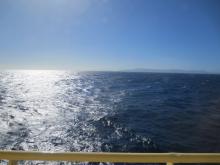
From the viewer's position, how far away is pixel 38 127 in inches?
736

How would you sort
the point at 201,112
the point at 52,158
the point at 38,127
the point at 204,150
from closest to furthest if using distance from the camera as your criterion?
the point at 52,158, the point at 204,150, the point at 38,127, the point at 201,112

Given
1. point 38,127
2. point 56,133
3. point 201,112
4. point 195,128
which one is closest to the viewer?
point 56,133

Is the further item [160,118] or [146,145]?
[160,118]

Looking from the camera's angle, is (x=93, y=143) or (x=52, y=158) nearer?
(x=52, y=158)

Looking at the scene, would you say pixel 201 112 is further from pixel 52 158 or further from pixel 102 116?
pixel 52 158

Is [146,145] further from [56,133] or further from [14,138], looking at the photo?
[14,138]

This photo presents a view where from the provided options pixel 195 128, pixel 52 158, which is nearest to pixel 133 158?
pixel 52 158

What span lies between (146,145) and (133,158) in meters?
13.7

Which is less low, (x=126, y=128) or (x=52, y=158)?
(x=52, y=158)

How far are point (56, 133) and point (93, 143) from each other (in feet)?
11.2

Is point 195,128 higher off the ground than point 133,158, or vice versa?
point 133,158

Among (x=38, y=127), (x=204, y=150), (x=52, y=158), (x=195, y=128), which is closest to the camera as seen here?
(x=52, y=158)

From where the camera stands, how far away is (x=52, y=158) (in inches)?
86.7

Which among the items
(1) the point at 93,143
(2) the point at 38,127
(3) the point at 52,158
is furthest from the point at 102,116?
(3) the point at 52,158
